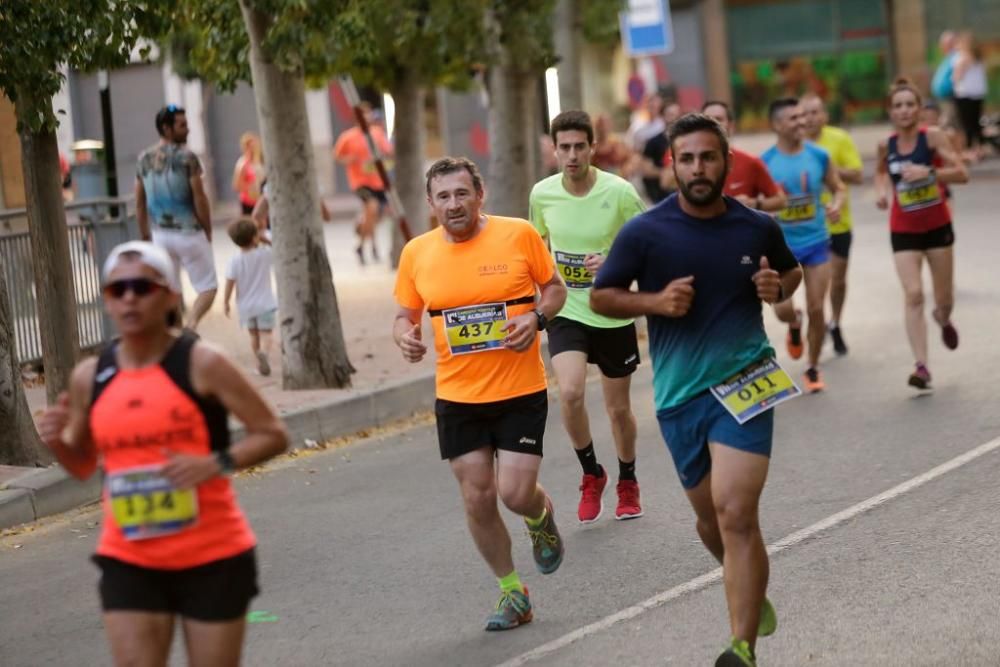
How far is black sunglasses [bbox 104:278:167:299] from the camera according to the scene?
4.71 meters

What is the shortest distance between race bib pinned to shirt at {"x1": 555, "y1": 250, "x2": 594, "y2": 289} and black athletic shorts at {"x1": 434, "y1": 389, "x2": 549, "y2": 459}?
1.84 m

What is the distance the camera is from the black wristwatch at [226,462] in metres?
4.68

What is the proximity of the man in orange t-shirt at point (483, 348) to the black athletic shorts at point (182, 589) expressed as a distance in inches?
83.8

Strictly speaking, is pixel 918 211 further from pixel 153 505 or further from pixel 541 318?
pixel 153 505

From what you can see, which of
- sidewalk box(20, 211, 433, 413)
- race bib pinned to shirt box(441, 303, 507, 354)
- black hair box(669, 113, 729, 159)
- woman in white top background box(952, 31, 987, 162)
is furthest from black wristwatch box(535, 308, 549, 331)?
woman in white top background box(952, 31, 987, 162)

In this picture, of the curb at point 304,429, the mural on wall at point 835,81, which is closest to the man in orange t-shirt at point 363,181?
the curb at point 304,429

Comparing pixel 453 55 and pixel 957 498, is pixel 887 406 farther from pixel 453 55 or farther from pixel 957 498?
pixel 453 55

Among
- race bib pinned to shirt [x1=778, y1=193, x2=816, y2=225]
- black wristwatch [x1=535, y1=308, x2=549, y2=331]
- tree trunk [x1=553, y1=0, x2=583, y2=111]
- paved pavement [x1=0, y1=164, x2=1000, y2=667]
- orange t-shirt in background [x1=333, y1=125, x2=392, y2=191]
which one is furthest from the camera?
orange t-shirt in background [x1=333, y1=125, x2=392, y2=191]

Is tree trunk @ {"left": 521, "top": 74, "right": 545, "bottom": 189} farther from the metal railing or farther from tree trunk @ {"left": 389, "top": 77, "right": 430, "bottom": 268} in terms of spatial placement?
the metal railing

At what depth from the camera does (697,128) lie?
586cm

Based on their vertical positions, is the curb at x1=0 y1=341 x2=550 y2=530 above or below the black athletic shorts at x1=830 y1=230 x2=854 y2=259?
below

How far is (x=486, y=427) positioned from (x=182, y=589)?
7.72 ft

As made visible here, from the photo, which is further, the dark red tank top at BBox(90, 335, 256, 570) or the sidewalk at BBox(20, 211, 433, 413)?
the sidewalk at BBox(20, 211, 433, 413)

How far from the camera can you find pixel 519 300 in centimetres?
701
